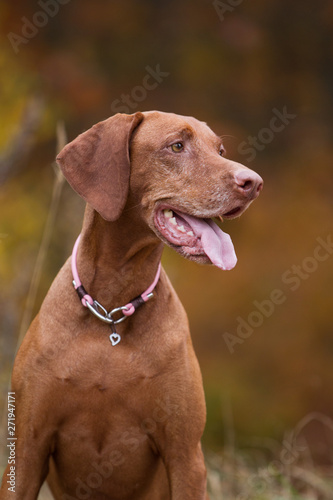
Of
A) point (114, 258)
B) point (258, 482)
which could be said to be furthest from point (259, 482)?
point (114, 258)

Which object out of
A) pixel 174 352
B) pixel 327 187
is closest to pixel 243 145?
pixel 327 187

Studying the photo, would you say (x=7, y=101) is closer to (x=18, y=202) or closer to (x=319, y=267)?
(x=18, y=202)

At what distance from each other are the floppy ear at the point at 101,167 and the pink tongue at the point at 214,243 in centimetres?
31

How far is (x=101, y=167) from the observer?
402cm

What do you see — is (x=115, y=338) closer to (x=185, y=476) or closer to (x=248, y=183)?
(x=185, y=476)

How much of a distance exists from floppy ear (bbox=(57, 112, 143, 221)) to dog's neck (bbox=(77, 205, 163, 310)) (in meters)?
0.16

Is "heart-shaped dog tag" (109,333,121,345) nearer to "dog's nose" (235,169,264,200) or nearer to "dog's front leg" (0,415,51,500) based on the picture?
"dog's front leg" (0,415,51,500)

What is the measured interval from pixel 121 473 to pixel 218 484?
60.5 inches

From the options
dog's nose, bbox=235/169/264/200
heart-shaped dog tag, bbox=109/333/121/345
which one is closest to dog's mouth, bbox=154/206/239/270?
dog's nose, bbox=235/169/264/200

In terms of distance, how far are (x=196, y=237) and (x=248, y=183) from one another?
1.09 ft

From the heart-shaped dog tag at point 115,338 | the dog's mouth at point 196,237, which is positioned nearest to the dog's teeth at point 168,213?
the dog's mouth at point 196,237

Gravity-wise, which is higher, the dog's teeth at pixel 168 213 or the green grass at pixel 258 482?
the dog's teeth at pixel 168 213

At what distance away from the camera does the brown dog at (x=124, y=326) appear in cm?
400

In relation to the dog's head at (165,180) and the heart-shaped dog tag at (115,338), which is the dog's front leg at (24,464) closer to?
the heart-shaped dog tag at (115,338)
